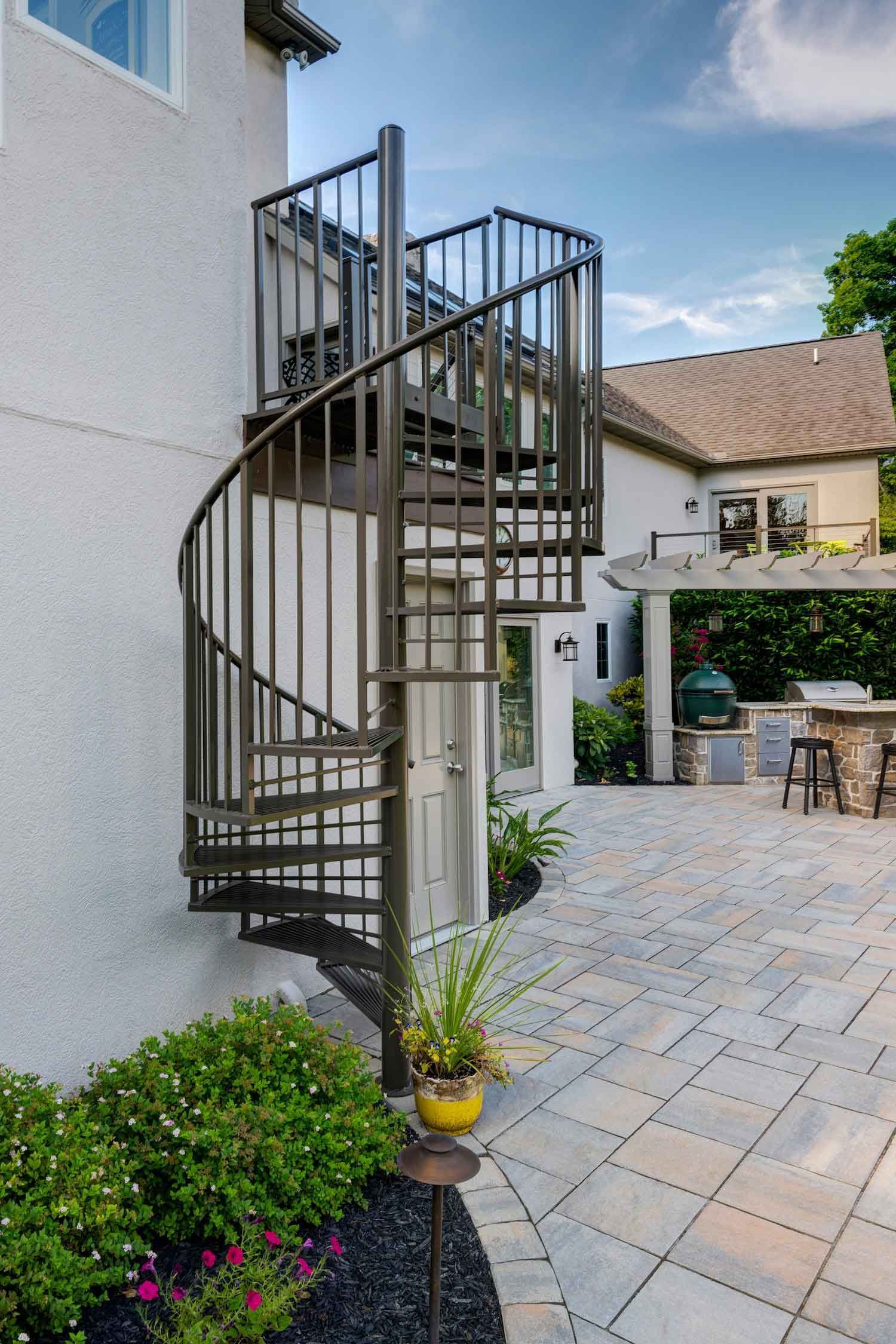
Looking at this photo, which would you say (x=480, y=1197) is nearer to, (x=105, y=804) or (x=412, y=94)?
(x=105, y=804)

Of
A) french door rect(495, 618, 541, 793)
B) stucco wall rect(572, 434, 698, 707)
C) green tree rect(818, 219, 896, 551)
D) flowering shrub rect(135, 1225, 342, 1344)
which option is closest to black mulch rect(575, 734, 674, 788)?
stucco wall rect(572, 434, 698, 707)

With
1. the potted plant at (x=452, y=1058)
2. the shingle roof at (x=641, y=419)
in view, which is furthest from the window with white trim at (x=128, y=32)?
the shingle roof at (x=641, y=419)

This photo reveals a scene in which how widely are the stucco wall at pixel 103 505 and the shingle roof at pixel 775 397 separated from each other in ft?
38.3

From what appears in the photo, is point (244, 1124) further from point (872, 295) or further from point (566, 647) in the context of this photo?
point (872, 295)

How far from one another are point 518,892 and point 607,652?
6044 mm

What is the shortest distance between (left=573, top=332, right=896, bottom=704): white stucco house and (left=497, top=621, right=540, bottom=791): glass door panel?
171 centimetres

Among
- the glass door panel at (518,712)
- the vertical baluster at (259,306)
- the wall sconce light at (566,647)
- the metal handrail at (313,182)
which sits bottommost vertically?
the glass door panel at (518,712)

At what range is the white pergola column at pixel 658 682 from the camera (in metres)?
9.36

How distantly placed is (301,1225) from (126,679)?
1.79 m

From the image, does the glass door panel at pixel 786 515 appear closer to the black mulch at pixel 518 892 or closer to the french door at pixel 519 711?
the french door at pixel 519 711

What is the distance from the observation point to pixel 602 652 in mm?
→ 10812

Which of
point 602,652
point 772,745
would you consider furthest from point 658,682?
point 602,652

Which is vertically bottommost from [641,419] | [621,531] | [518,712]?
[518,712]

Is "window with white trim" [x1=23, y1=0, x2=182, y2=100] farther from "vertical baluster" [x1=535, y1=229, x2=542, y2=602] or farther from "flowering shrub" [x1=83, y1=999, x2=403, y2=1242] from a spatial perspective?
"flowering shrub" [x1=83, y1=999, x2=403, y2=1242]
